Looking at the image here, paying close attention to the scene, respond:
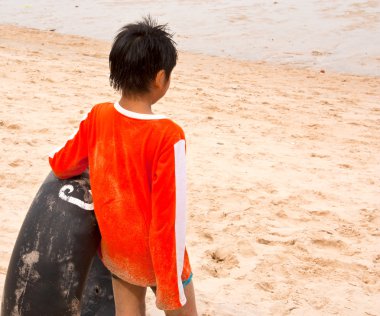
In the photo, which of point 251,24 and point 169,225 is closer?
point 169,225

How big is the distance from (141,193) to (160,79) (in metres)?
0.37

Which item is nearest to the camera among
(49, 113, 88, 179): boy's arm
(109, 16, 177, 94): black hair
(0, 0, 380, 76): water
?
(109, 16, 177, 94): black hair

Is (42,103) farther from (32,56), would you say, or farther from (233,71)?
(233,71)

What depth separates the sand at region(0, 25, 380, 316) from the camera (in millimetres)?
3541

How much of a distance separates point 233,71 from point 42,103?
301 centimetres

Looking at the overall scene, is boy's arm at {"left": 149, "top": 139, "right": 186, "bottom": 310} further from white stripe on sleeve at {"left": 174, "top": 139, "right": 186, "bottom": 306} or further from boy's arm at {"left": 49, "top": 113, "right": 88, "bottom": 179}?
boy's arm at {"left": 49, "top": 113, "right": 88, "bottom": 179}

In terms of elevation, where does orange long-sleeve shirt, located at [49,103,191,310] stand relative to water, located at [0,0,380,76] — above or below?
above

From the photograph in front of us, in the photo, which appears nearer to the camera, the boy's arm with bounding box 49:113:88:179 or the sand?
the boy's arm with bounding box 49:113:88:179

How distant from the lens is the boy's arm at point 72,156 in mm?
2283

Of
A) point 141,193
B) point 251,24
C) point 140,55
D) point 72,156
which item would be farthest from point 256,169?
point 251,24

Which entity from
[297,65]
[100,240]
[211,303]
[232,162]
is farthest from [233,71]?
[100,240]

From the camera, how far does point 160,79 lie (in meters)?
2.12

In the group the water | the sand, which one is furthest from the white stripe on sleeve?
the water

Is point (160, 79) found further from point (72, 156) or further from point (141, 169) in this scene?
point (72, 156)
